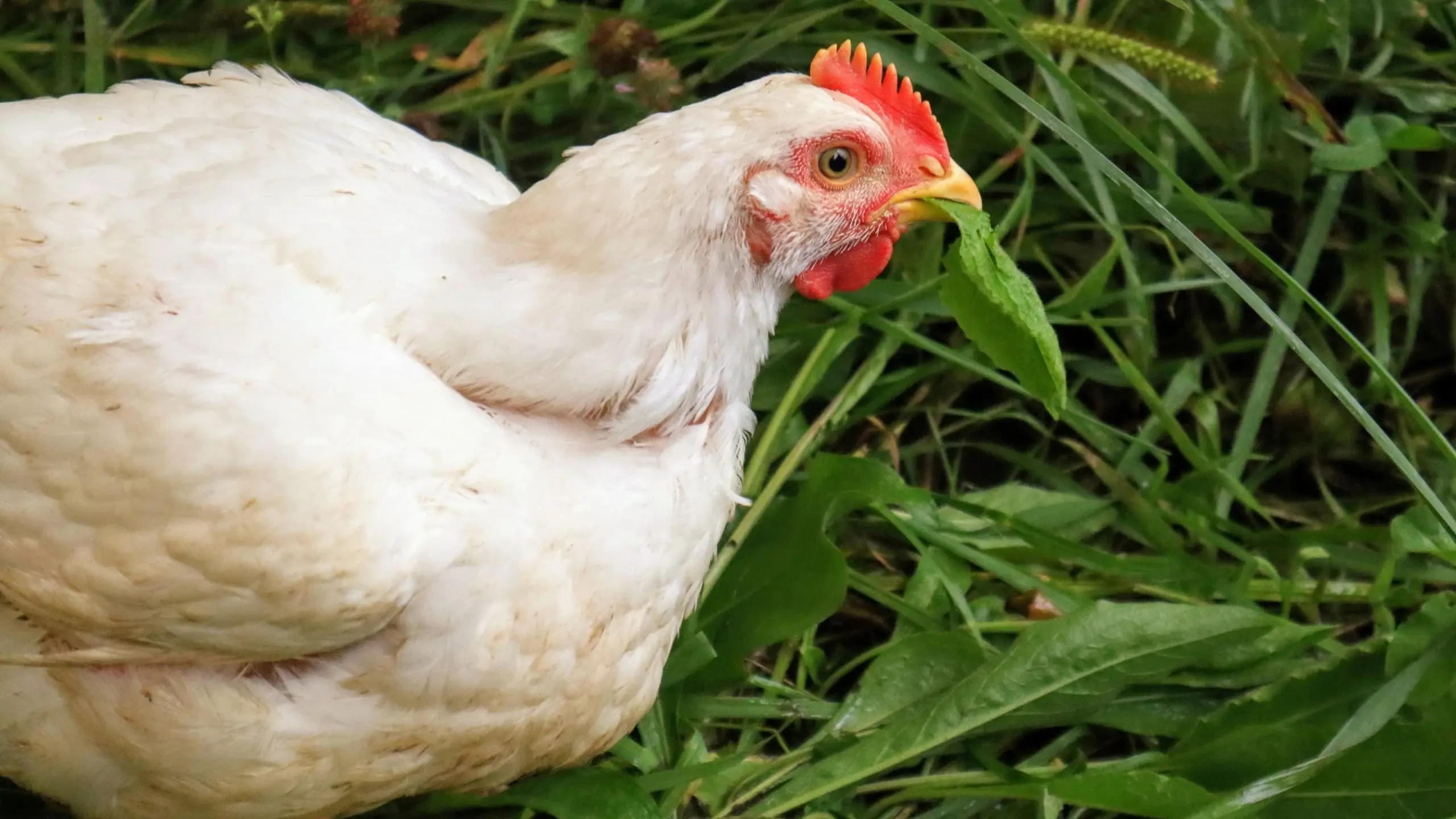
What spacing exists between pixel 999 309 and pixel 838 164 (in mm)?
231

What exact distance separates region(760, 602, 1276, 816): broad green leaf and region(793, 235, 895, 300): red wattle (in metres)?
0.56

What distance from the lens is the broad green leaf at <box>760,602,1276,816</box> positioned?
1513mm

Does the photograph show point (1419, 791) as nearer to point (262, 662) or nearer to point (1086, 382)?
point (1086, 382)

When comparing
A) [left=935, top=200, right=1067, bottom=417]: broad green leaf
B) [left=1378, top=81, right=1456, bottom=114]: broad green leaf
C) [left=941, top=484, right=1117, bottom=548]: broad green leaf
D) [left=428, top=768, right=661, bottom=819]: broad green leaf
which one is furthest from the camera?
[left=1378, top=81, right=1456, bottom=114]: broad green leaf

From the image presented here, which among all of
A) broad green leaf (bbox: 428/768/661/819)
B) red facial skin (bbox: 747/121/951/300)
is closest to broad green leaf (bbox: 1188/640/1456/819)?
broad green leaf (bbox: 428/768/661/819)

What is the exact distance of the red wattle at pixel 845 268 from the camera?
4.24ft

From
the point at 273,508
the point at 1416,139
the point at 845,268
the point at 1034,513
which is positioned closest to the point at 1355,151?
the point at 1416,139

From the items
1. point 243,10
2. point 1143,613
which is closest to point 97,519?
point 243,10

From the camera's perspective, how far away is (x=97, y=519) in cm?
105

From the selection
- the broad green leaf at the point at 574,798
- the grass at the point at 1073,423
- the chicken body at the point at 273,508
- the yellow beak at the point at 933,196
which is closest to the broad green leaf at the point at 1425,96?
the grass at the point at 1073,423

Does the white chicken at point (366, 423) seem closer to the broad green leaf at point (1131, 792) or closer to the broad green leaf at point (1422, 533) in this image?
the broad green leaf at point (1131, 792)

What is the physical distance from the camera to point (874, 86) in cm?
127

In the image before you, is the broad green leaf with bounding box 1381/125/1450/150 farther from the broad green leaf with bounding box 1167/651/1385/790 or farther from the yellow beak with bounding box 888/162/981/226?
the yellow beak with bounding box 888/162/981/226

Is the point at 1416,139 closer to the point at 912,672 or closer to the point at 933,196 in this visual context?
the point at 933,196
